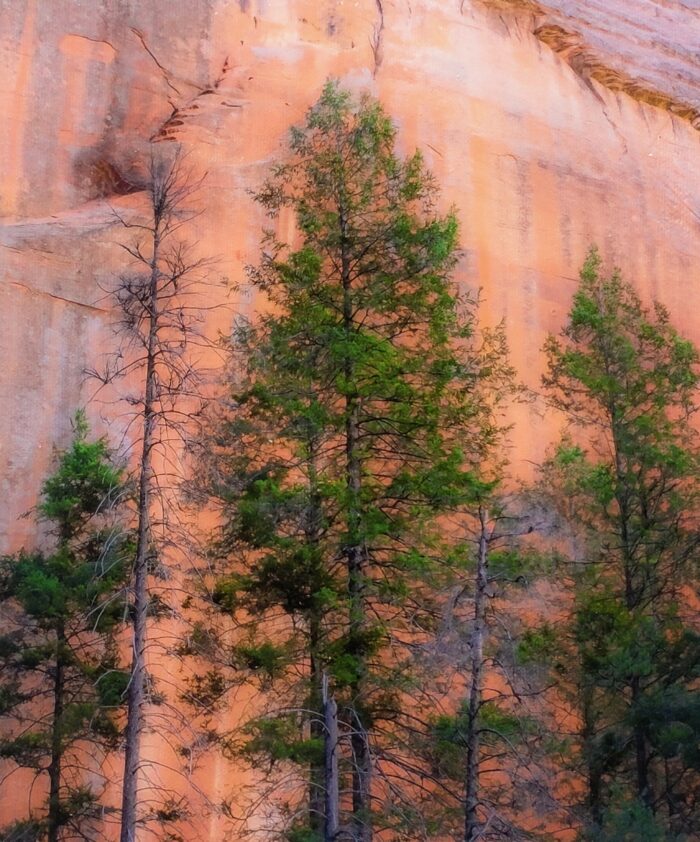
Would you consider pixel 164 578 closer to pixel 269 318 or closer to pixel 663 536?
pixel 269 318

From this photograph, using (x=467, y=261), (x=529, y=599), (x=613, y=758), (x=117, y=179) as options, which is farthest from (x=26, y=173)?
(x=613, y=758)

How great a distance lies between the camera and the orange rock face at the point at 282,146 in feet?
66.7

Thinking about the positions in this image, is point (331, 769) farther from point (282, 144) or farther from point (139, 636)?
point (282, 144)

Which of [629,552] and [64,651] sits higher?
[629,552]

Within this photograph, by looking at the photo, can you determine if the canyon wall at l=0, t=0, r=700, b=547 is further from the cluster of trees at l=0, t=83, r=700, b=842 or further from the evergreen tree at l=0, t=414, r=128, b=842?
the cluster of trees at l=0, t=83, r=700, b=842

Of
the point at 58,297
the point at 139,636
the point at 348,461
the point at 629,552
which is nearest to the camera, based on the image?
the point at 139,636

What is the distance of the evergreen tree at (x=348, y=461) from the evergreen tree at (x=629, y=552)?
2.72 metres

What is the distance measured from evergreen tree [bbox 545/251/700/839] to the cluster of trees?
0.06 metres

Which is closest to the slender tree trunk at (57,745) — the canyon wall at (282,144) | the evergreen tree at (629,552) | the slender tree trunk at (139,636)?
the canyon wall at (282,144)

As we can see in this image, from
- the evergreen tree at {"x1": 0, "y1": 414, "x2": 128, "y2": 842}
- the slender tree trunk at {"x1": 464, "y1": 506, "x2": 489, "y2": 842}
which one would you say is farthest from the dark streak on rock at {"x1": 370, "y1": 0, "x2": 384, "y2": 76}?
the slender tree trunk at {"x1": 464, "y1": 506, "x2": 489, "y2": 842}

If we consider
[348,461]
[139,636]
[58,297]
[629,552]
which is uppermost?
[139,636]

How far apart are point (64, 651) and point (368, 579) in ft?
14.8

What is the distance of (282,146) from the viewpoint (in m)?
22.3

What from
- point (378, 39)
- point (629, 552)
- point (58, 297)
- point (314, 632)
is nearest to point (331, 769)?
point (314, 632)
